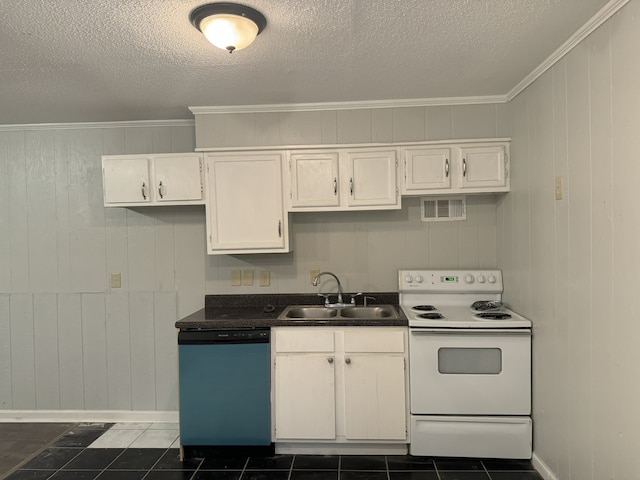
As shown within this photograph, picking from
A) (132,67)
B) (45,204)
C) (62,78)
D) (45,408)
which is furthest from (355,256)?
(45,408)

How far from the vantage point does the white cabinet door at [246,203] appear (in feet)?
8.86

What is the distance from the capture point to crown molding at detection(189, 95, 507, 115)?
2.66 metres

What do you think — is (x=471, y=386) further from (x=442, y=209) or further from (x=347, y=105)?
(x=347, y=105)

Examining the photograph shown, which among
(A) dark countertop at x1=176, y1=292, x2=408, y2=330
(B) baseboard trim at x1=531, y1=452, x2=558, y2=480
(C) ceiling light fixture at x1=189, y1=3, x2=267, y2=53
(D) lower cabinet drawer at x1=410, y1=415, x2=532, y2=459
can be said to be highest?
(C) ceiling light fixture at x1=189, y1=3, x2=267, y2=53

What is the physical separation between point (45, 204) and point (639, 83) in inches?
148

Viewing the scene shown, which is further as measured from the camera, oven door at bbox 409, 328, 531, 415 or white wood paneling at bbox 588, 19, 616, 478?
oven door at bbox 409, 328, 531, 415

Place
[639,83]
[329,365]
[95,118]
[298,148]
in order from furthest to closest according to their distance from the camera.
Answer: [95,118] < [298,148] < [329,365] < [639,83]

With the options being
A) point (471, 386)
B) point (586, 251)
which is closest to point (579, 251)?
point (586, 251)

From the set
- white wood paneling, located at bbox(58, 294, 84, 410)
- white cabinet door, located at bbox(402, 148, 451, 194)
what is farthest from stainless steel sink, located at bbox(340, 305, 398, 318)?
white wood paneling, located at bbox(58, 294, 84, 410)

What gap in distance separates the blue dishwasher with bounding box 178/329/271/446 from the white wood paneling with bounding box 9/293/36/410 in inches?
61.4

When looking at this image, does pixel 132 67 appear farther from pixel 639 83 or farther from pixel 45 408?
pixel 45 408

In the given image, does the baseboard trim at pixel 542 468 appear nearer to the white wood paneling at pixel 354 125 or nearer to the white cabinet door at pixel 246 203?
the white cabinet door at pixel 246 203

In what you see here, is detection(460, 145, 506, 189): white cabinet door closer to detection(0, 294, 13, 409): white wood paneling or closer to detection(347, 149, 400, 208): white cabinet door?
detection(347, 149, 400, 208): white cabinet door

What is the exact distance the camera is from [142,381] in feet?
10.00
